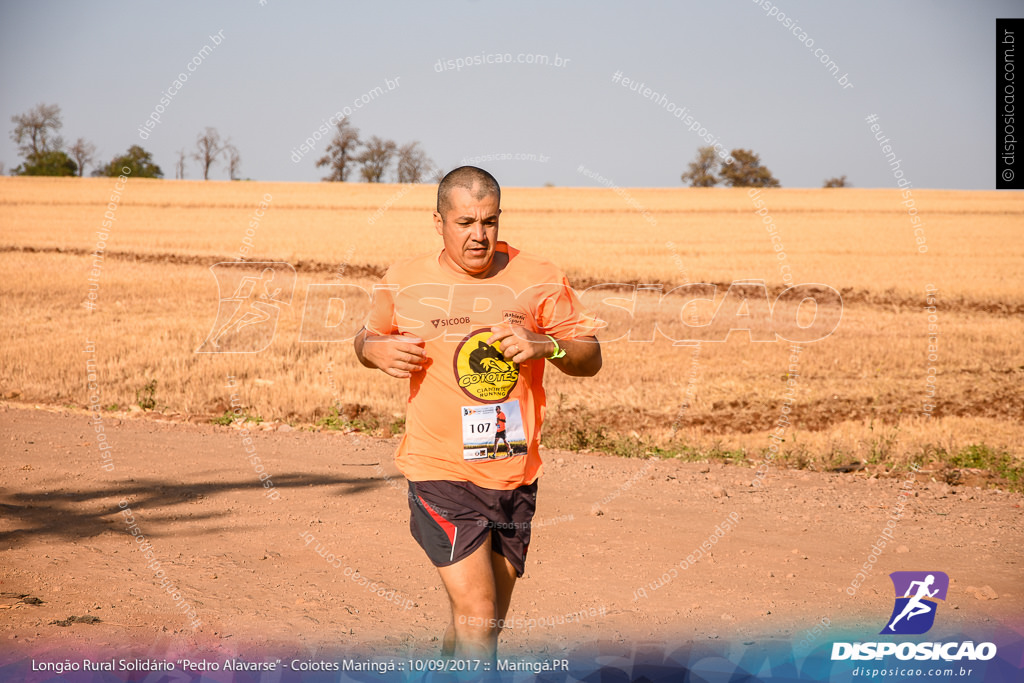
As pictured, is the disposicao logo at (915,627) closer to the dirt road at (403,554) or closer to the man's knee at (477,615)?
the dirt road at (403,554)

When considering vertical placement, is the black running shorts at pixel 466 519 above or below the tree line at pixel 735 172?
below

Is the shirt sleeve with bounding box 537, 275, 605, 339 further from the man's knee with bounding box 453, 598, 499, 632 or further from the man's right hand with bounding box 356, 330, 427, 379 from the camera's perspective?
the man's knee with bounding box 453, 598, 499, 632

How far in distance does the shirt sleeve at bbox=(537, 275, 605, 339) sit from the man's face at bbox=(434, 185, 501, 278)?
0.37 metres

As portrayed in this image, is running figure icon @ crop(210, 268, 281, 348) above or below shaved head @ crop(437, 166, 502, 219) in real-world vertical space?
below

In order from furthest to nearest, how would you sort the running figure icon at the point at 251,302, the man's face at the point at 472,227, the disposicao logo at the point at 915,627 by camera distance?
the running figure icon at the point at 251,302, the disposicao logo at the point at 915,627, the man's face at the point at 472,227

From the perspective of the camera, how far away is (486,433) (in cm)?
346

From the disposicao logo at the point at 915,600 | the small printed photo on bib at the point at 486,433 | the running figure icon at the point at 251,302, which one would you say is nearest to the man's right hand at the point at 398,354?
the small printed photo on bib at the point at 486,433

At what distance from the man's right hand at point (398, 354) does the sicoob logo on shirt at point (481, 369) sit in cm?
16

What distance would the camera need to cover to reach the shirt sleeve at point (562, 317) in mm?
3638

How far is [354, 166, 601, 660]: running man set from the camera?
133 inches

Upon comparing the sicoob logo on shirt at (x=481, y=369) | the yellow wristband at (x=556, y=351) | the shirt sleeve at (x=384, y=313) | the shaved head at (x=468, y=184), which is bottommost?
the sicoob logo on shirt at (x=481, y=369)

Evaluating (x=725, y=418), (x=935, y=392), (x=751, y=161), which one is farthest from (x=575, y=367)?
(x=751, y=161)

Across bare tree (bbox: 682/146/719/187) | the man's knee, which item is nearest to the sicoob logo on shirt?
the man's knee

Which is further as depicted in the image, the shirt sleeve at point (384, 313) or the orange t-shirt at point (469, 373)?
the shirt sleeve at point (384, 313)
